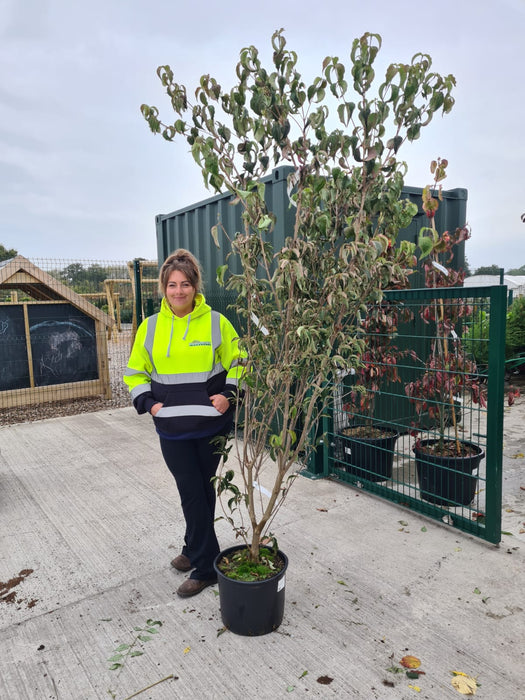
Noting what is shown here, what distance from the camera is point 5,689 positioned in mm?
1946

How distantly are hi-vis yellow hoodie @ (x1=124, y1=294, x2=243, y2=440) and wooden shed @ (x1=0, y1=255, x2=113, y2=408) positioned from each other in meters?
4.95

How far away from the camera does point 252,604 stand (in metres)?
2.18

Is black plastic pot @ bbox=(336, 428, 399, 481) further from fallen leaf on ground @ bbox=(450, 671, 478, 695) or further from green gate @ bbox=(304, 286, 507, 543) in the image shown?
fallen leaf on ground @ bbox=(450, 671, 478, 695)

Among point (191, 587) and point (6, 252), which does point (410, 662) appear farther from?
point (6, 252)

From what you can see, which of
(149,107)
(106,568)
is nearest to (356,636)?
(106,568)

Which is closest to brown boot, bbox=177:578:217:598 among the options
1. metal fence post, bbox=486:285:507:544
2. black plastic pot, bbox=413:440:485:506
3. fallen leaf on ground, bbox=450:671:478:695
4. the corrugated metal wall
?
fallen leaf on ground, bbox=450:671:478:695

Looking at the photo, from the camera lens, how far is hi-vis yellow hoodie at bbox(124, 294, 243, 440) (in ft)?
7.91

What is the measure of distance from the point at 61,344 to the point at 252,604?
229 inches

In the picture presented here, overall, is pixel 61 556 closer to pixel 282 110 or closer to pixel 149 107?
pixel 149 107

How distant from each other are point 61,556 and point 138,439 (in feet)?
8.12

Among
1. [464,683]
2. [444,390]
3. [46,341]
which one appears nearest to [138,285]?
[46,341]

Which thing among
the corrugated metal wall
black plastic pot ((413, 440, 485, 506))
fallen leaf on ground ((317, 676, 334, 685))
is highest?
the corrugated metal wall

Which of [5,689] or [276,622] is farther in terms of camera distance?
[276,622]

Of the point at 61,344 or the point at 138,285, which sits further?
the point at 138,285
